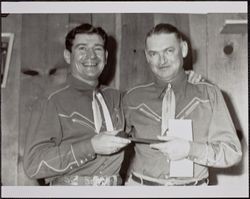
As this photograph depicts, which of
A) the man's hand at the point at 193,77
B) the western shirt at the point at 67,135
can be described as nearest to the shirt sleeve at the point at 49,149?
the western shirt at the point at 67,135

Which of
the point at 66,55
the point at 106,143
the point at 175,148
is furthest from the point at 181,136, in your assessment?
the point at 66,55

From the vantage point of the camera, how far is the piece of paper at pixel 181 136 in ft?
2.25

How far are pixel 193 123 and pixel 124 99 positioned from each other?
0.13 meters

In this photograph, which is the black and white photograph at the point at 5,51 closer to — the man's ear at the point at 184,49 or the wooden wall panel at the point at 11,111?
the wooden wall panel at the point at 11,111

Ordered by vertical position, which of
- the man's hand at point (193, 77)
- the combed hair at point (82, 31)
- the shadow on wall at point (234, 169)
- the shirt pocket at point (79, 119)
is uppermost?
the combed hair at point (82, 31)

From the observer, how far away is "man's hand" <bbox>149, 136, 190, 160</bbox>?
27.0 inches

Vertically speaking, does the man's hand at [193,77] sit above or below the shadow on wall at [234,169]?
above

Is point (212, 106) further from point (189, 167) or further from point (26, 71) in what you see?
point (26, 71)

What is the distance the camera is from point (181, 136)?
2.27ft

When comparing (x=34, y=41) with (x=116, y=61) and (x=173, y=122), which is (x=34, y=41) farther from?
(x=173, y=122)

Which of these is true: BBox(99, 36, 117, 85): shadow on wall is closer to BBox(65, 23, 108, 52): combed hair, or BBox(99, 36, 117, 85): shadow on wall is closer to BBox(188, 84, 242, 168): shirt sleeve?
BBox(65, 23, 108, 52): combed hair

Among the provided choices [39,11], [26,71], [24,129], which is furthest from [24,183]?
[39,11]

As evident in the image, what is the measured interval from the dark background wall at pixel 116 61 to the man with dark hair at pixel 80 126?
18mm

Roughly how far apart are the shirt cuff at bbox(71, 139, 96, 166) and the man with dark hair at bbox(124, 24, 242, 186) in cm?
8
